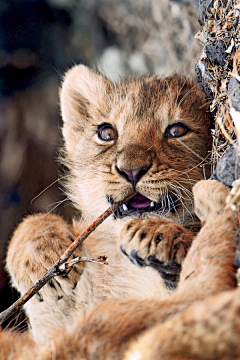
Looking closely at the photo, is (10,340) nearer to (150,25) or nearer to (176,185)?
(176,185)

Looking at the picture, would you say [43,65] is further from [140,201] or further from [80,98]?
[140,201]

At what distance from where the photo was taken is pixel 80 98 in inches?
65.7

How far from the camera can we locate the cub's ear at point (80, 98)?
1595 millimetres

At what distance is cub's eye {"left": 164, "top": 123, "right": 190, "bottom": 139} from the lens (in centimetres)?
141

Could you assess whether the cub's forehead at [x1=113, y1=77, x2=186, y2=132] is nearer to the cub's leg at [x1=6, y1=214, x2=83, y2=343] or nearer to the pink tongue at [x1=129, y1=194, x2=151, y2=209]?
the pink tongue at [x1=129, y1=194, x2=151, y2=209]

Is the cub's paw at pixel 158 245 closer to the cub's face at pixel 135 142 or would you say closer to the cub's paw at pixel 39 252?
the cub's face at pixel 135 142

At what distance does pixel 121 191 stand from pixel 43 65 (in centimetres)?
87

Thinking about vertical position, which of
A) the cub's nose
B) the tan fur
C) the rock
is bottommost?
the tan fur

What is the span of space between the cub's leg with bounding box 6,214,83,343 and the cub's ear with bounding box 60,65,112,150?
406 mm

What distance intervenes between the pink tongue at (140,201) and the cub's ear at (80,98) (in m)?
0.44

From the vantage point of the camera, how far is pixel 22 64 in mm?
1828

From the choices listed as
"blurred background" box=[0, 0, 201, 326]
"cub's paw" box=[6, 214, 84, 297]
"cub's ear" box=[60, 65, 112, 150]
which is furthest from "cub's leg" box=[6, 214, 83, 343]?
"cub's ear" box=[60, 65, 112, 150]

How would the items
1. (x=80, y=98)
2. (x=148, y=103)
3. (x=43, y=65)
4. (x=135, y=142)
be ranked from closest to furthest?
(x=135, y=142) < (x=148, y=103) < (x=80, y=98) < (x=43, y=65)

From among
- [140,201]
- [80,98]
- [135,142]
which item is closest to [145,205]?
[140,201]
